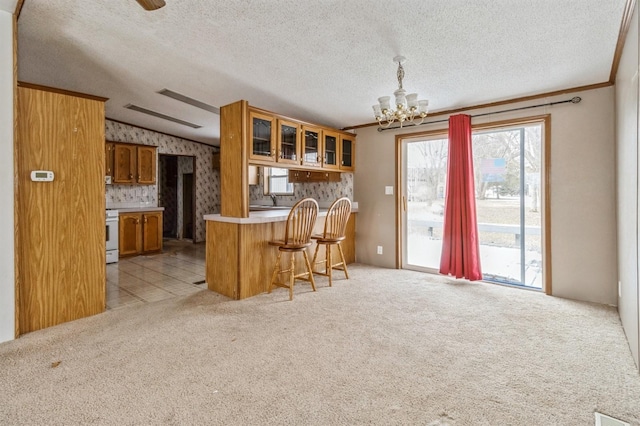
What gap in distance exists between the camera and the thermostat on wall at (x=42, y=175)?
255 centimetres

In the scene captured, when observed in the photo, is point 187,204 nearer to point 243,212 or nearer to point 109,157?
point 109,157

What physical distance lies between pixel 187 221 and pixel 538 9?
767 centimetres

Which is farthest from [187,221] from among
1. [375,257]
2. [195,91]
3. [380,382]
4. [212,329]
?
[380,382]

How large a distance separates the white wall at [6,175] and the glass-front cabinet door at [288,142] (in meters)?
2.29

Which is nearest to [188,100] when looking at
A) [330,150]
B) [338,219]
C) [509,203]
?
[330,150]

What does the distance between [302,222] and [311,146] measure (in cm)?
133

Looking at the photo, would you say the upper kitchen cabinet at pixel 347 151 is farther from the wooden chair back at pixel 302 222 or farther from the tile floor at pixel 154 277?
the tile floor at pixel 154 277

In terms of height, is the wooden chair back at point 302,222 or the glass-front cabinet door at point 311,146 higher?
the glass-front cabinet door at point 311,146

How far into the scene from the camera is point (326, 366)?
6.66ft

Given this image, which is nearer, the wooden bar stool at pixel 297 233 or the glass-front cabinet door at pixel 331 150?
the wooden bar stool at pixel 297 233

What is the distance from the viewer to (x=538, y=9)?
2.19 m

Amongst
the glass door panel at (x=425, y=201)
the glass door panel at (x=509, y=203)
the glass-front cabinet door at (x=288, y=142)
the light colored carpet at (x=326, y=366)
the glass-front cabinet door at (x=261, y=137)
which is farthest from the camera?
the glass door panel at (x=425, y=201)

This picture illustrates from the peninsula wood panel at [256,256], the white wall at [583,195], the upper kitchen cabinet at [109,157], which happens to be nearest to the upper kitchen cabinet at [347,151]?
the peninsula wood panel at [256,256]

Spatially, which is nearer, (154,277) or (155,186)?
(154,277)
